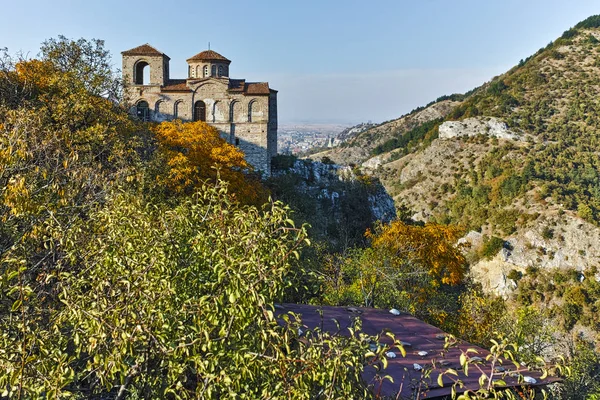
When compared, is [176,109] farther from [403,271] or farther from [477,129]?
[477,129]

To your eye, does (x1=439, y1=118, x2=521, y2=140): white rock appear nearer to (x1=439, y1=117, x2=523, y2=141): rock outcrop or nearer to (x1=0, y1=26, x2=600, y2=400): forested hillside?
(x1=439, y1=117, x2=523, y2=141): rock outcrop

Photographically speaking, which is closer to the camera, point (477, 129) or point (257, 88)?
point (257, 88)

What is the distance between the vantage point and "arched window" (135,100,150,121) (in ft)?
108

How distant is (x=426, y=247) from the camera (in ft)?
72.6

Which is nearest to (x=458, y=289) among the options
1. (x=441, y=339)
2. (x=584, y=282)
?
(x=584, y=282)

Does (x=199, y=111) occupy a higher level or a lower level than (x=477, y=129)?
lower

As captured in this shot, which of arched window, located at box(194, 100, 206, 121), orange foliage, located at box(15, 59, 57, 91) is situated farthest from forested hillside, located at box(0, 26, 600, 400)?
arched window, located at box(194, 100, 206, 121)

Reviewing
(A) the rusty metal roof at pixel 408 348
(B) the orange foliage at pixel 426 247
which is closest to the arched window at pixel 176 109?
(B) the orange foliage at pixel 426 247

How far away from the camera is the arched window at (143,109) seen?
33.0 metres

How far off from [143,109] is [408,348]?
29.7 metres

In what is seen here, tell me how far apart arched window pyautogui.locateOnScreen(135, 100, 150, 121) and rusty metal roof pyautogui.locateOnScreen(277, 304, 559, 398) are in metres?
26.5

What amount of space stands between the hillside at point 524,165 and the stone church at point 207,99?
1799cm

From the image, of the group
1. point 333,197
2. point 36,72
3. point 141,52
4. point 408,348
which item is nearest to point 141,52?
point 141,52

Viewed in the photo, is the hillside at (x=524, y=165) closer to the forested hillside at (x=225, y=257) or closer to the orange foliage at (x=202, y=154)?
the forested hillside at (x=225, y=257)
